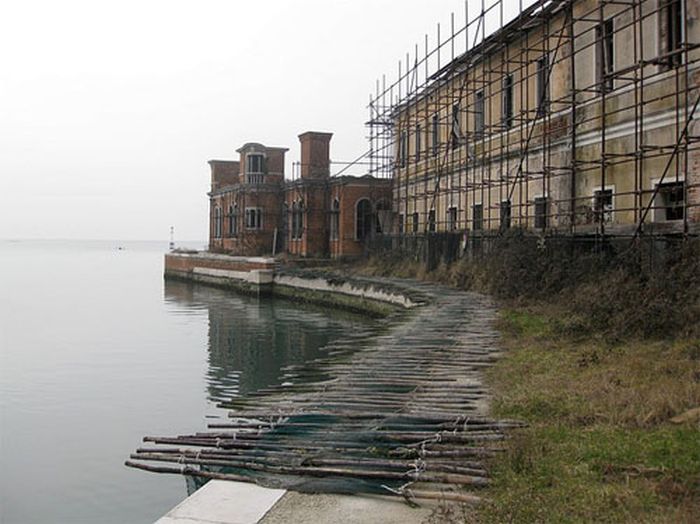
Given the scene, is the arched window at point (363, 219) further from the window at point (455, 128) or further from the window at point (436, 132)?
the window at point (455, 128)

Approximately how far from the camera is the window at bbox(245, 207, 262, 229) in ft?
146

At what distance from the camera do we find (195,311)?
31438 mm

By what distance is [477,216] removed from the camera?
26.3 metres

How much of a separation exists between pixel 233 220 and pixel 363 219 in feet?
39.2

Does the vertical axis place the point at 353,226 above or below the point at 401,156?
below

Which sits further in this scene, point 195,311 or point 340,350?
point 195,311

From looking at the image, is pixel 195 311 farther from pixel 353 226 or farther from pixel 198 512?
pixel 198 512

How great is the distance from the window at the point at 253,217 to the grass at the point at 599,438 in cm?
3524

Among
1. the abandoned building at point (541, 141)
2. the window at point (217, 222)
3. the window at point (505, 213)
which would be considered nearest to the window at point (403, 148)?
the abandoned building at point (541, 141)

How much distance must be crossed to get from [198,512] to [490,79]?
22320mm

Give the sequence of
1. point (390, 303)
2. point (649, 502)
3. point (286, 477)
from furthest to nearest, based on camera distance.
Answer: point (390, 303) → point (286, 477) → point (649, 502)

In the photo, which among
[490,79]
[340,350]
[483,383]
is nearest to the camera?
[483,383]

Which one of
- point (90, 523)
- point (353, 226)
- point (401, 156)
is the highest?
point (401, 156)

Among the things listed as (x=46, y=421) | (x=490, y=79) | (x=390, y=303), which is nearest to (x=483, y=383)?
(x=46, y=421)
